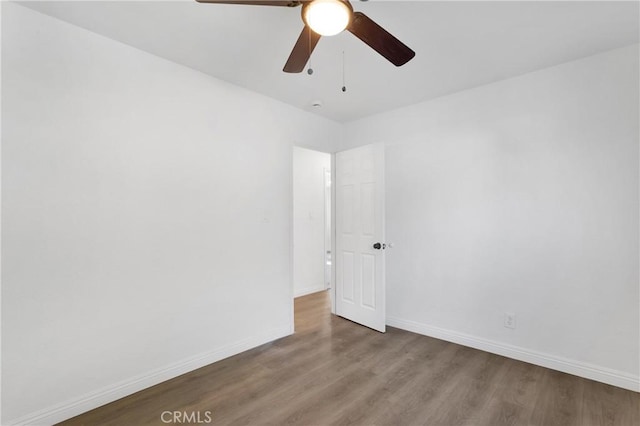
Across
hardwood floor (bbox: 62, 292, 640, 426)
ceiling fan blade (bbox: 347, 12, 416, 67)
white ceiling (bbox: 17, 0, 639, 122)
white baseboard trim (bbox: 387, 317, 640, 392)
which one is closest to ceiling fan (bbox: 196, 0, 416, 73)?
ceiling fan blade (bbox: 347, 12, 416, 67)

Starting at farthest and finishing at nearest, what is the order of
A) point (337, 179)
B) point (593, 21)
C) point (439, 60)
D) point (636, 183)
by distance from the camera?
point (337, 179) < point (439, 60) < point (636, 183) < point (593, 21)

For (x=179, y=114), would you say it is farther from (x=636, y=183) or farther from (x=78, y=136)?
(x=636, y=183)

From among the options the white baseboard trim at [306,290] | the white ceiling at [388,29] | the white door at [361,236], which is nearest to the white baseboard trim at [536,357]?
the white door at [361,236]

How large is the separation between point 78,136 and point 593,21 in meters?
3.48

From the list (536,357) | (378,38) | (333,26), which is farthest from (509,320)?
(333,26)

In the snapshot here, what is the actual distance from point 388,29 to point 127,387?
311 cm

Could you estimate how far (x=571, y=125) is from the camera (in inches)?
92.9

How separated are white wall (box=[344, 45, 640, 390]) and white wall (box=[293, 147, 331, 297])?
5.96 feet

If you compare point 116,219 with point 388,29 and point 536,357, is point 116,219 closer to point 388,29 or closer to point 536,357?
point 388,29

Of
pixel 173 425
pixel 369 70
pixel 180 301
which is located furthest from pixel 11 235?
pixel 369 70

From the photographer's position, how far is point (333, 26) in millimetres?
1320

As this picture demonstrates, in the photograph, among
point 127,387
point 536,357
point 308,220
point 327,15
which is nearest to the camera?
point 327,15

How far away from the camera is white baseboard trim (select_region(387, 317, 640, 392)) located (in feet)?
7.02

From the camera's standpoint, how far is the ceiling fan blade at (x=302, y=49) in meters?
1.47
